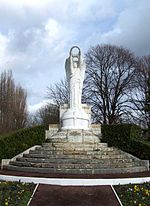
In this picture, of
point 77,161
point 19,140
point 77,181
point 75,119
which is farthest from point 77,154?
point 75,119

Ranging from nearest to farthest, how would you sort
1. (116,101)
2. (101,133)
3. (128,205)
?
(128,205)
(101,133)
(116,101)

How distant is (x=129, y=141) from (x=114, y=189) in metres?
10.5

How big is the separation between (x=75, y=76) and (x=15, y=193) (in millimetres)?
13010

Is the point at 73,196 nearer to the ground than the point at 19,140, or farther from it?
nearer to the ground

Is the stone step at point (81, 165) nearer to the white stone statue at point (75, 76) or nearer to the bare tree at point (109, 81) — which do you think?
the white stone statue at point (75, 76)

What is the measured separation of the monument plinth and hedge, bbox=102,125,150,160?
168 cm

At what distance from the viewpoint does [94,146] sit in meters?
16.0

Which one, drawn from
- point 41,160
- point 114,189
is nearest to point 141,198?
point 114,189

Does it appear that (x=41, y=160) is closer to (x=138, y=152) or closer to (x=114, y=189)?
(x=114, y=189)

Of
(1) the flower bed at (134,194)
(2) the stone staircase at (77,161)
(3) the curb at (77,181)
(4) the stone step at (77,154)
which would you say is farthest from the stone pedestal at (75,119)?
(1) the flower bed at (134,194)

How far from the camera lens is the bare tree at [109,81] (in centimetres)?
3616

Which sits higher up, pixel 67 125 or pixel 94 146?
pixel 67 125

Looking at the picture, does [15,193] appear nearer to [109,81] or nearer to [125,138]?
[125,138]

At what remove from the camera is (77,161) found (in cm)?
1342
